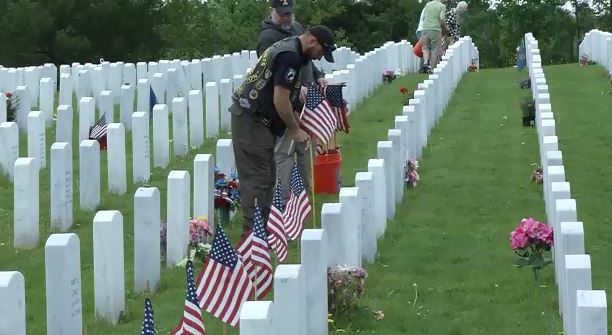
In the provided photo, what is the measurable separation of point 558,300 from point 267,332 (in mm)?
3232

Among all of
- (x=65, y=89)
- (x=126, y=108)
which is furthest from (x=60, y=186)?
(x=65, y=89)

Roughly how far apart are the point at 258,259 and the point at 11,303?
1.83m

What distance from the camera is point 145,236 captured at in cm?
924

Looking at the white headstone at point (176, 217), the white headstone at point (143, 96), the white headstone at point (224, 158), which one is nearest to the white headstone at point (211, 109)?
the white headstone at point (143, 96)

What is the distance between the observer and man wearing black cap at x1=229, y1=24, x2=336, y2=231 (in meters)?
9.77

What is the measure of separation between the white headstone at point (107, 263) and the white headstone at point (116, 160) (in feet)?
15.7

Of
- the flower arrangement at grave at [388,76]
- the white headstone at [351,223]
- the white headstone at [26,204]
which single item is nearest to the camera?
the white headstone at [351,223]

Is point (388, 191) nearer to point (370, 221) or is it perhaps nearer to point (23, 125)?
point (370, 221)

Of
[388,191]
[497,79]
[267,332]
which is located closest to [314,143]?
[388,191]

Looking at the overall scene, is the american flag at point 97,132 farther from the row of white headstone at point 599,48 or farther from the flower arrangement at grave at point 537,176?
the row of white headstone at point 599,48

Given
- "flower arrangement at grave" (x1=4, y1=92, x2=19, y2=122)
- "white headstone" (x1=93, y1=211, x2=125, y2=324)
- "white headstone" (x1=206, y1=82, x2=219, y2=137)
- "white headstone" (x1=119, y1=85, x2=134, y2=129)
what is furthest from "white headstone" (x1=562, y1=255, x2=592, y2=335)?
"flower arrangement at grave" (x1=4, y1=92, x2=19, y2=122)

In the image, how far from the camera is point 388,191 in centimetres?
1152

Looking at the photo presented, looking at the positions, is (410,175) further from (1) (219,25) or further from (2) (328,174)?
(1) (219,25)

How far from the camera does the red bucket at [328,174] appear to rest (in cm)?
1265
